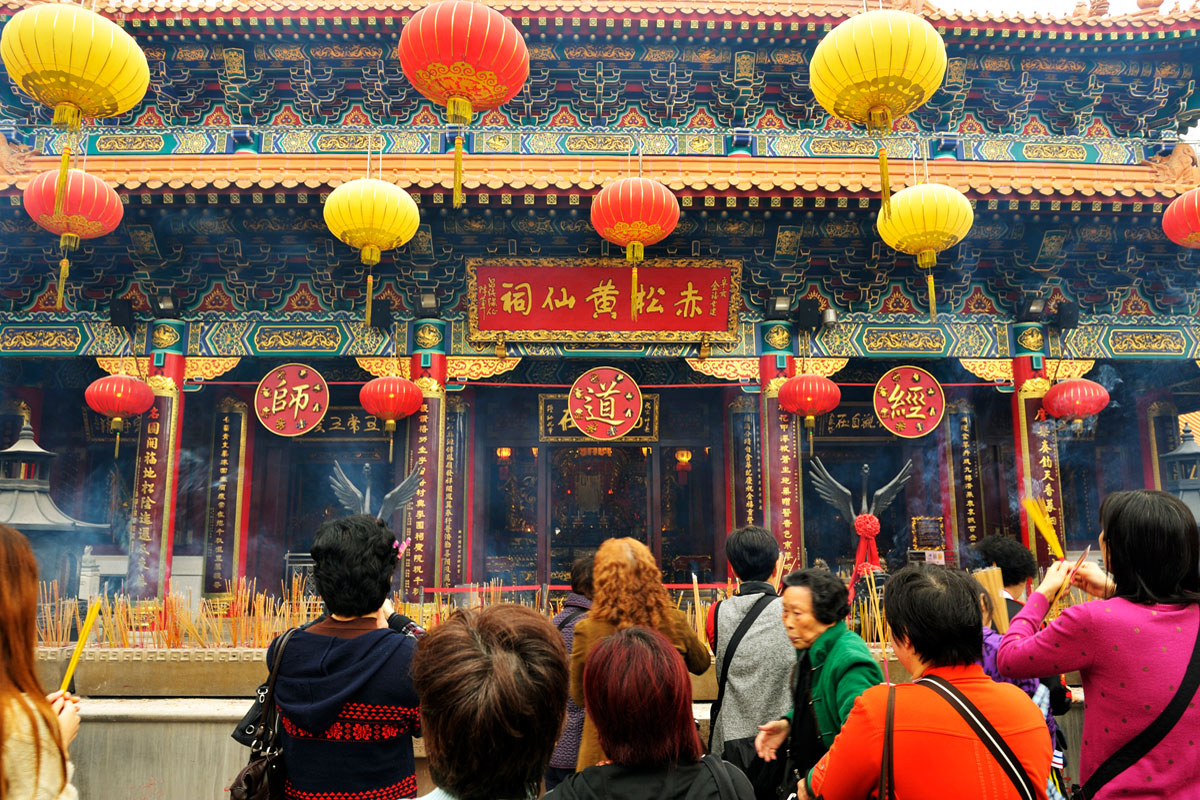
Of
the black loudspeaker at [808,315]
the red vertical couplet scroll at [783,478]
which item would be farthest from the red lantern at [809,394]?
the black loudspeaker at [808,315]

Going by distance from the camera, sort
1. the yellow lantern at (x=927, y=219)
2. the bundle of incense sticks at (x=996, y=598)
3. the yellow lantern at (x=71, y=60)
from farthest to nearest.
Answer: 1. the yellow lantern at (x=927, y=219)
2. the yellow lantern at (x=71, y=60)
3. the bundle of incense sticks at (x=996, y=598)

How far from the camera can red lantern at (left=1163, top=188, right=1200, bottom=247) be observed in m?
6.07

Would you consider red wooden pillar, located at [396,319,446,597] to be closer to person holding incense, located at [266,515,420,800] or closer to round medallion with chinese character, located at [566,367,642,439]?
round medallion with chinese character, located at [566,367,642,439]

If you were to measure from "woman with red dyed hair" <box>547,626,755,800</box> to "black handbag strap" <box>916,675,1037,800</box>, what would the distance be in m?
0.45

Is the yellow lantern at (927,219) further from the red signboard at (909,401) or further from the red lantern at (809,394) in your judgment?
the red signboard at (909,401)

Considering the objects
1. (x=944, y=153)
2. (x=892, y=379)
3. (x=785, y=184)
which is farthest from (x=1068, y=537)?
(x=785, y=184)

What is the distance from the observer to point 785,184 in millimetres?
6555

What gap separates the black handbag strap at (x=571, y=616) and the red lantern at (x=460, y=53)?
296 cm

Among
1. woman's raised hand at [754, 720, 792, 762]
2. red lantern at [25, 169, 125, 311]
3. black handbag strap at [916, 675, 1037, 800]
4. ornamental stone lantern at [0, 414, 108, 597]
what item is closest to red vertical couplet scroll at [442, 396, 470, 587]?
ornamental stone lantern at [0, 414, 108, 597]

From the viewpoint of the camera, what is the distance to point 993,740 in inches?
55.2

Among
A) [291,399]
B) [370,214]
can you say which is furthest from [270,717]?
[291,399]

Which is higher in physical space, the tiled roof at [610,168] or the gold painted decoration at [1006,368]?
the tiled roof at [610,168]

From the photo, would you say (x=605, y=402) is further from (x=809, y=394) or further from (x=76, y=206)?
(x=76, y=206)

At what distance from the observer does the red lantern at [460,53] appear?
4148 millimetres
